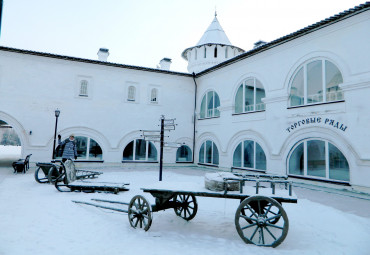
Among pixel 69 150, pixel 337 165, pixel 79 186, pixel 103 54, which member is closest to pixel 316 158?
pixel 337 165

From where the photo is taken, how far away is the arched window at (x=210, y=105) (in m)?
16.7

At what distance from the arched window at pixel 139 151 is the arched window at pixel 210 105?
444cm

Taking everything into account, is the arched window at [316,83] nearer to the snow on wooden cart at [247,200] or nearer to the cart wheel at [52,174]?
the snow on wooden cart at [247,200]

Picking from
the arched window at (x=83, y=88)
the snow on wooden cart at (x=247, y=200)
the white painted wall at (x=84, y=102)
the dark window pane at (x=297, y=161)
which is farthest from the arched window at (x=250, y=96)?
the arched window at (x=83, y=88)

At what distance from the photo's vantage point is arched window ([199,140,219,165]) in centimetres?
1648

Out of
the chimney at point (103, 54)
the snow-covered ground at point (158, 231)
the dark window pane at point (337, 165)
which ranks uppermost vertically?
the chimney at point (103, 54)

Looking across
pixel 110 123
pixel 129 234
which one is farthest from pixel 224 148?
pixel 129 234

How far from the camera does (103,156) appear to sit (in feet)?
53.2

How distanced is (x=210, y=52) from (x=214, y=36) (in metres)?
2.14

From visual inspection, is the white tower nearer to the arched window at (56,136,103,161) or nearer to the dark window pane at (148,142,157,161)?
the dark window pane at (148,142,157,161)

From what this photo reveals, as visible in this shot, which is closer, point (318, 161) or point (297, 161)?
point (318, 161)

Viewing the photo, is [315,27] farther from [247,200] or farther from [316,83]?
[247,200]

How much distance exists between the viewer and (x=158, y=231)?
4969 millimetres

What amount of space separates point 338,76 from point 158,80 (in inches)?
454
